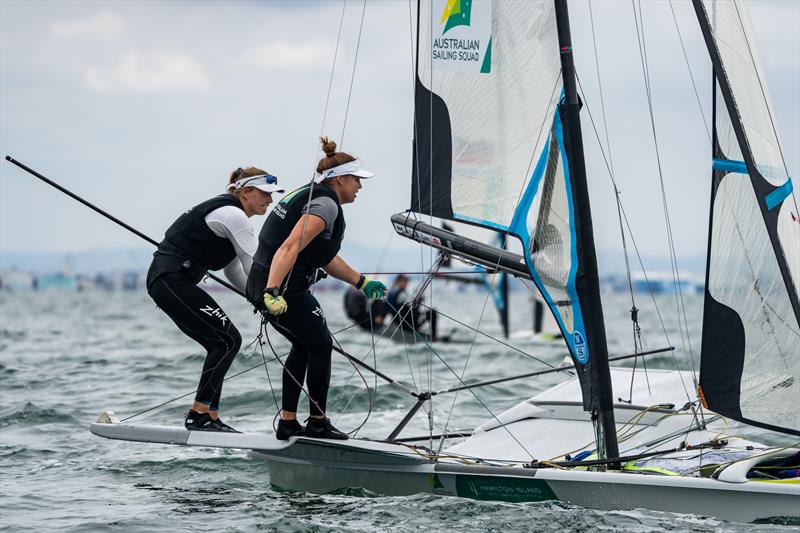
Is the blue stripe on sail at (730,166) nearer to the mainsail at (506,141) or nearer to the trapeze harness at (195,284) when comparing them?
the mainsail at (506,141)

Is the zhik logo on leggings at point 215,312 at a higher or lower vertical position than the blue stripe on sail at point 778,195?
lower

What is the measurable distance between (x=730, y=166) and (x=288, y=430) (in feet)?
8.76

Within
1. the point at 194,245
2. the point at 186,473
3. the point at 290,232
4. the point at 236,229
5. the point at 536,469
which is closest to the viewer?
the point at 536,469

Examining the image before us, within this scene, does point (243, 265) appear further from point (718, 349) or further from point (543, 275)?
point (718, 349)

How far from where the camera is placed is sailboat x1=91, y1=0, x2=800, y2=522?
5297 mm

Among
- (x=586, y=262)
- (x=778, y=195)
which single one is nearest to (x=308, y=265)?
(x=586, y=262)

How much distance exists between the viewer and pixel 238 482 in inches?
260

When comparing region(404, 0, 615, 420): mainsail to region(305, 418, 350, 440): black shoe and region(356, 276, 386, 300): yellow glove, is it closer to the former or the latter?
region(356, 276, 386, 300): yellow glove

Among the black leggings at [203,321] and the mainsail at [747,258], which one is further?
the black leggings at [203,321]

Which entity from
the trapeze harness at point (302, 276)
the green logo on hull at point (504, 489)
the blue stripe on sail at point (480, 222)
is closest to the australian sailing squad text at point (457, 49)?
the blue stripe on sail at point (480, 222)

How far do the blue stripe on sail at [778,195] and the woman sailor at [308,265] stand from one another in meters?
2.01

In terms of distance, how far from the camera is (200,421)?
584 cm

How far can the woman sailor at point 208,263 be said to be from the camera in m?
5.73

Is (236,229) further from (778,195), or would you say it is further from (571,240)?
(778,195)
